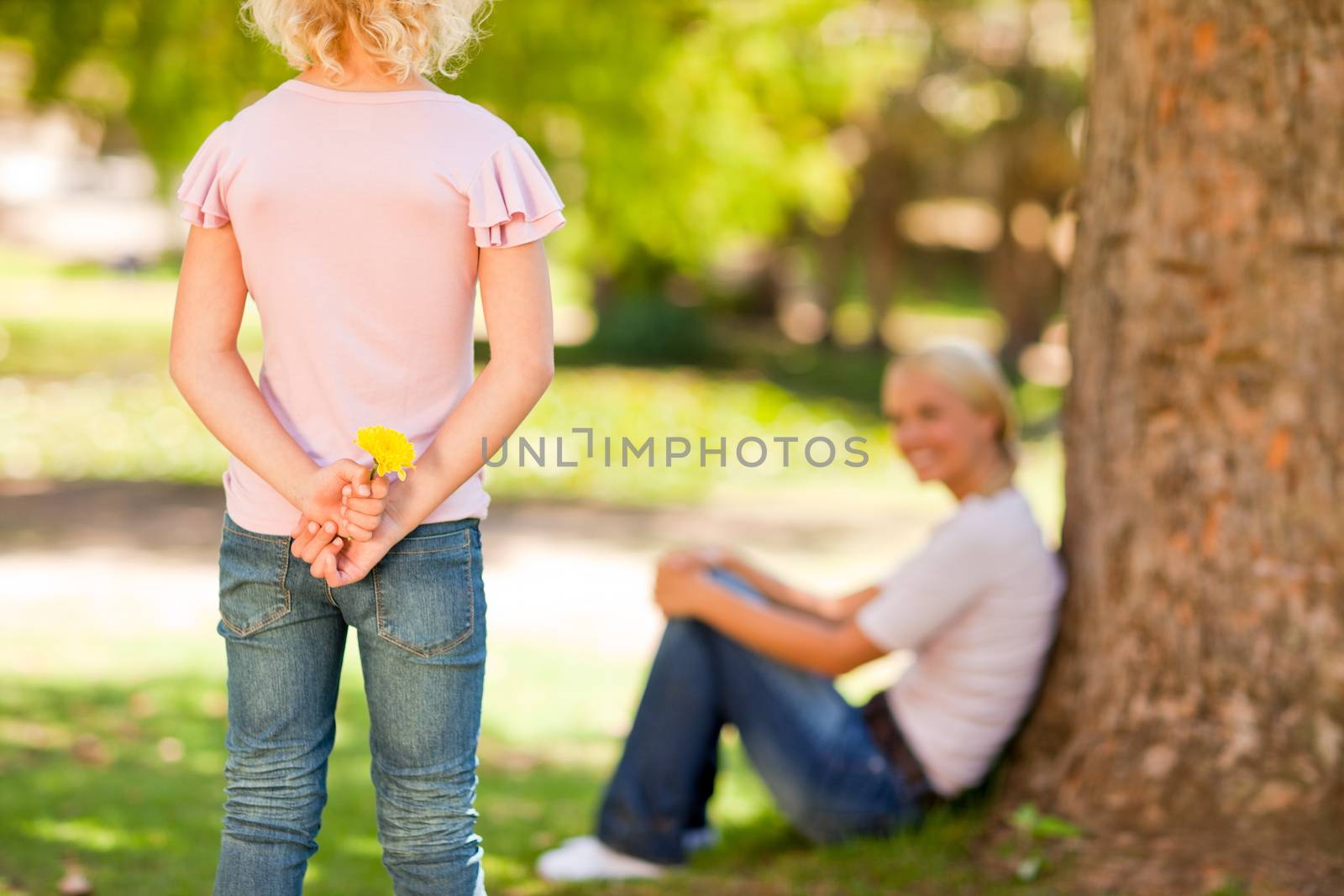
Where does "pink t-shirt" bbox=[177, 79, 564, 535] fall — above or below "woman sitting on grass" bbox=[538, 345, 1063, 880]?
above

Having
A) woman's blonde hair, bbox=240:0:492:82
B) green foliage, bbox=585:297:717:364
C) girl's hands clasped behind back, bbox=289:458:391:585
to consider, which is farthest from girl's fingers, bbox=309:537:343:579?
green foliage, bbox=585:297:717:364

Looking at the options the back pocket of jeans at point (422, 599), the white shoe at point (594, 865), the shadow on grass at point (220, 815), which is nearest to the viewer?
the back pocket of jeans at point (422, 599)

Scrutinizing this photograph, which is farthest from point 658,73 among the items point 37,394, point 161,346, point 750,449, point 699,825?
point 161,346

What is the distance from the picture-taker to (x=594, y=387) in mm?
16250

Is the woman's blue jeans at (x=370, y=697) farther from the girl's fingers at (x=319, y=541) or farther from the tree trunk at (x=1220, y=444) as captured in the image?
the tree trunk at (x=1220, y=444)

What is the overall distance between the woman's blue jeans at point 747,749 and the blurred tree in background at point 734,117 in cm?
237

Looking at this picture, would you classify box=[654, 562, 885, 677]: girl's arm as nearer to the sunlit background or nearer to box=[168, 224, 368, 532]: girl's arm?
the sunlit background

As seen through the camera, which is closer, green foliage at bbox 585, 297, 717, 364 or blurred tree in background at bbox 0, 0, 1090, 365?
blurred tree in background at bbox 0, 0, 1090, 365

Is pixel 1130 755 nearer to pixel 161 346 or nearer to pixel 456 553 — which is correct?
pixel 456 553

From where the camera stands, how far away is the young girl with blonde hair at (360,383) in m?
2.13

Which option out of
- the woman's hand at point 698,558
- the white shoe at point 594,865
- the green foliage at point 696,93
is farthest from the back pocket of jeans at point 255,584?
the green foliage at point 696,93

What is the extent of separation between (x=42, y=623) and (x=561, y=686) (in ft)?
8.49

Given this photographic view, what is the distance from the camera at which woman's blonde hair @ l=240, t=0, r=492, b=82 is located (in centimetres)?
215

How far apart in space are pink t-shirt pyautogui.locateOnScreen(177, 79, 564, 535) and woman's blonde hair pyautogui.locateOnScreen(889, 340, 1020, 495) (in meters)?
1.70
